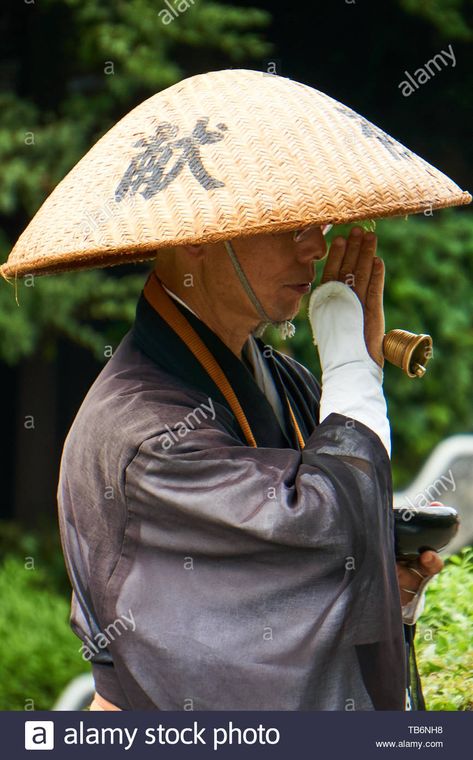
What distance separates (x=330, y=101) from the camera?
95.5 inches

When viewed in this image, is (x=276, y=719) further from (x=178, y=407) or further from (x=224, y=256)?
(x=224, y=256)

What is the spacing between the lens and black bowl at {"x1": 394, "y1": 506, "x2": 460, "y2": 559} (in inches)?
96.2

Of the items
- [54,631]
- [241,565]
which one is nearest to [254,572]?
[241,565]

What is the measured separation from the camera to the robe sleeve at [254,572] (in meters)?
2.05

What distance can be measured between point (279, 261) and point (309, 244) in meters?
0.08

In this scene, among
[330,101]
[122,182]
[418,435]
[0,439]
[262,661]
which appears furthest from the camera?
[0,439]

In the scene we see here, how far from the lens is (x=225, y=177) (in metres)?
2.19

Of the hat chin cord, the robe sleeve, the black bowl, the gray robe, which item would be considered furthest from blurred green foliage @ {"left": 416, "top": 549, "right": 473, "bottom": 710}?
the hat chin cord

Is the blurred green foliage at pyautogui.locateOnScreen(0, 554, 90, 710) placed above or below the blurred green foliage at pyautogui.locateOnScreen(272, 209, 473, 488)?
below

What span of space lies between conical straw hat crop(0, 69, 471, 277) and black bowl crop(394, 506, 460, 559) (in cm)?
68

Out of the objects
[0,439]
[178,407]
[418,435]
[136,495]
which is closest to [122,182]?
[178,407]

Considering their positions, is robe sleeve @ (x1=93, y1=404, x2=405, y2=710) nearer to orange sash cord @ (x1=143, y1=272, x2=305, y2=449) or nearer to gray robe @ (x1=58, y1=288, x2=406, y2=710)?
gray robe @ (x1=58, y1=288, x2=406, y2=710)

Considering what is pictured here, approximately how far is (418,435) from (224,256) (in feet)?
17.0

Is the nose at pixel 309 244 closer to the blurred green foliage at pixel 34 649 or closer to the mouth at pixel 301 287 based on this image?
the mouth at pixel 301 287
